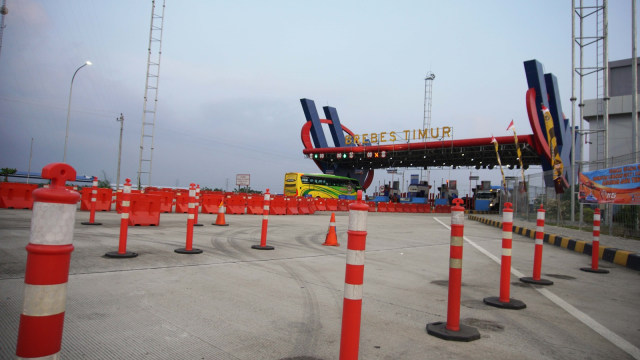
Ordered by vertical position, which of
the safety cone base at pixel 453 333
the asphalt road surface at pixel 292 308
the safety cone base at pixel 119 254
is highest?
the safety cone base at pixel 119 254

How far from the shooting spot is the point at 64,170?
72.2 inches

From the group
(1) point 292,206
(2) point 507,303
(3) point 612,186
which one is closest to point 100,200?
(1) point 292,206

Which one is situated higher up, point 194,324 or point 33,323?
point 33,323

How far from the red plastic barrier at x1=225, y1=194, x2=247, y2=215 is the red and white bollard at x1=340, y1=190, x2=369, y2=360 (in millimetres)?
19331

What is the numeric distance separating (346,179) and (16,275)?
157ft

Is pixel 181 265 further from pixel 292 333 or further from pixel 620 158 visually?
pixel 620 158

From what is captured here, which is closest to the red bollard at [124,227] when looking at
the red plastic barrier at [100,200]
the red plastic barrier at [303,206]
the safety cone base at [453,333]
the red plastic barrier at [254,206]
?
the safety cone base at [453,333]

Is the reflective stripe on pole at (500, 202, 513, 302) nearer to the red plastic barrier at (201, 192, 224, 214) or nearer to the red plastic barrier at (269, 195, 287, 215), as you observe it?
the red plastic barrier at (201, 192, 224, 214)

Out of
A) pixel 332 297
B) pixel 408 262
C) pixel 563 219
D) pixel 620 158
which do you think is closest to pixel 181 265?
pixel 332 297

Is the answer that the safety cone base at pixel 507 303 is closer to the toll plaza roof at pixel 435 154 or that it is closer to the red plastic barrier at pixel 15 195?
the red plastic barrier at pixel 15 195

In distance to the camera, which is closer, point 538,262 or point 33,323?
point 33,323

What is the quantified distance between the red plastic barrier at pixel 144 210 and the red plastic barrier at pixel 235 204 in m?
8.91

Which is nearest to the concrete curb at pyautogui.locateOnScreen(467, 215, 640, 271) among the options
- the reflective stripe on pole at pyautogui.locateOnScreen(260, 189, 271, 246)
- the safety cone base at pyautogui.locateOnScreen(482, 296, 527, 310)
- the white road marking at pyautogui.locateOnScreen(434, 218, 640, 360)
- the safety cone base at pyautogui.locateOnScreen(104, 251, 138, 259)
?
the white road marking at pyautogui.locateOnScreen(434, 218, 640, 360)

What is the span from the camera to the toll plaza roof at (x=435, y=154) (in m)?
40.1
